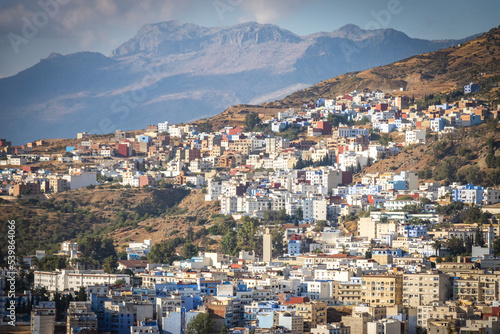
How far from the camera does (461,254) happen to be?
45.0 meters

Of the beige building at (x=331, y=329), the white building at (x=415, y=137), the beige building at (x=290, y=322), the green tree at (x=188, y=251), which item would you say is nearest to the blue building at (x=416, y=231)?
the green tree at (x=188, y=251)

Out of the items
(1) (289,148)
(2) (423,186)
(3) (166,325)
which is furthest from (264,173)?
(3) (166,325)

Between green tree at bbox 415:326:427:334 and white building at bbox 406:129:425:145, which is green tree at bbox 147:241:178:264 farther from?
white building at bbox 406:129:425:145

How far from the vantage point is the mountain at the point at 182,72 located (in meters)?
127

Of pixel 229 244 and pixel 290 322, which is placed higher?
pixel 229 244

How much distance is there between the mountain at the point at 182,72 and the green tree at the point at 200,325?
81347 millimetres

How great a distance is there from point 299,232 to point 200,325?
16824 millimetres

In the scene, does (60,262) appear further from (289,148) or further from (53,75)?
(53,75)

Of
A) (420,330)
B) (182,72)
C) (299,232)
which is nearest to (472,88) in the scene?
(299,232)

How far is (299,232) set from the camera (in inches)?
2009

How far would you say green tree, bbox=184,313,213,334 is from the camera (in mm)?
34594

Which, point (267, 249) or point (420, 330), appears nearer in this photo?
point (420, 330)

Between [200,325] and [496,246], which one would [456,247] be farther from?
[200,325]

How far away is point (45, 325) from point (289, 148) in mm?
34412
